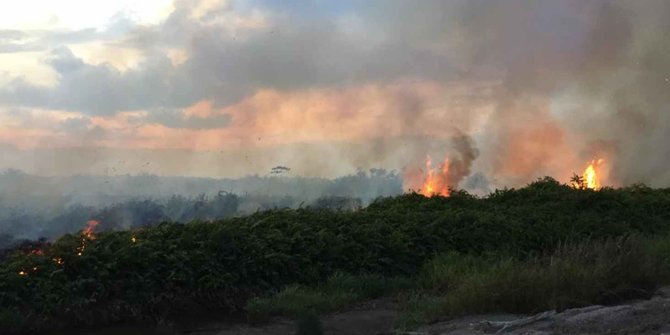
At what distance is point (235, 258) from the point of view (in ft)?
38.3

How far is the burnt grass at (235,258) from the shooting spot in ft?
33.0

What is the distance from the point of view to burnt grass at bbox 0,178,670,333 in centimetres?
1005

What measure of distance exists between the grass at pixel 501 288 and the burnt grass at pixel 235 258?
0.09 m

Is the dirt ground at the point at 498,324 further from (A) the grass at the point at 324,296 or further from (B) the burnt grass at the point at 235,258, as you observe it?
(B) the burnt grass at the point at 235,258

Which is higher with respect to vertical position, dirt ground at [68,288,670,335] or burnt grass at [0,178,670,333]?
burnt grass at [0,178,670,333]

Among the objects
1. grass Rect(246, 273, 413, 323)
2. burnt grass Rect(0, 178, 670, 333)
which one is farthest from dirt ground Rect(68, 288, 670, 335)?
burnt grass Rect(0, 178, 670, 333)

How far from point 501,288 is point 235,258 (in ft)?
14.3

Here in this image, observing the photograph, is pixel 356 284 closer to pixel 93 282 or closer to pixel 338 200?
pixel 93 282

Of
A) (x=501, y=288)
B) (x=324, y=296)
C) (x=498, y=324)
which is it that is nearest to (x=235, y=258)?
(x=324, y=296)

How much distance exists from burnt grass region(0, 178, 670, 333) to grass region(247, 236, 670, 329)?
9cm

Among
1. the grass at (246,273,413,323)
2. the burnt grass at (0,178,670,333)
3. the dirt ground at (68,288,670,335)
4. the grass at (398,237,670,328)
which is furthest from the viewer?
the grass at (246,273,413,323)

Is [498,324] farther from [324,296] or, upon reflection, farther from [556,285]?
[324,296]

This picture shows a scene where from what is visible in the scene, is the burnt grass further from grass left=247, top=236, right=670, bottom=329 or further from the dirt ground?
the dirt ground

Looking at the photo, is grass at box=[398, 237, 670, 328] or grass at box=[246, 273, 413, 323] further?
grass at box=[246, 273, 413, 323]
